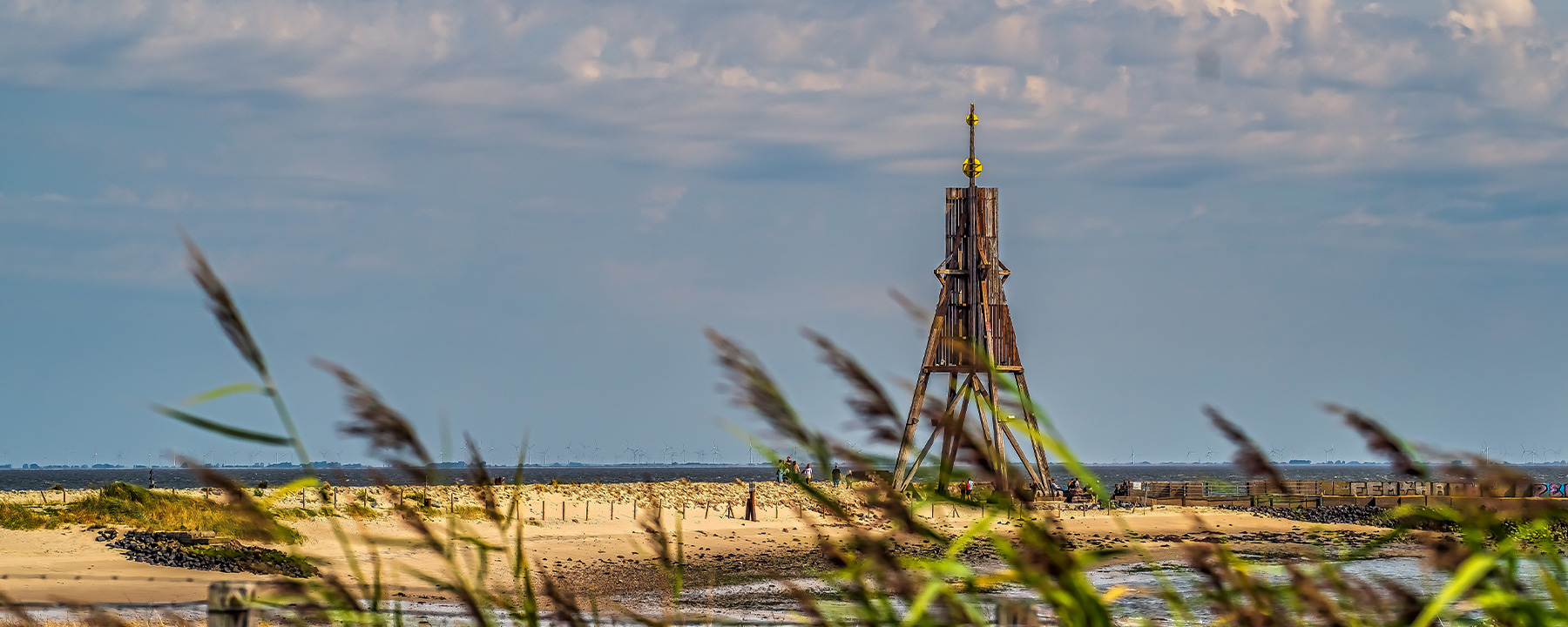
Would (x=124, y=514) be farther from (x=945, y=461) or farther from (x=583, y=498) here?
(x=945, y=461)

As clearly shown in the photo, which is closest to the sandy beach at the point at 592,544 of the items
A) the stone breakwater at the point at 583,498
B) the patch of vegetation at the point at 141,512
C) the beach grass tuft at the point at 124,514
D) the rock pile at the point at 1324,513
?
the stone breakwater at the point at 583,498

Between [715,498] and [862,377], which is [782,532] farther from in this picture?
[862,377]

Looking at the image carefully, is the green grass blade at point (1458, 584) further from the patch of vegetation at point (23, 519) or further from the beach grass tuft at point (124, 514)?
the patch of vegetation at point (23, 519)

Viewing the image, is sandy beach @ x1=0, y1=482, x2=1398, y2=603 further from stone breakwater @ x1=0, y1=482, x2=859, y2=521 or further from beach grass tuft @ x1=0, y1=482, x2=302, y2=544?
beach grass tuft @ x1=0, y1=482, x2=302, y2=544

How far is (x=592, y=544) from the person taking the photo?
2817cm

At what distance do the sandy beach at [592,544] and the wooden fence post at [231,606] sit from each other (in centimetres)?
620

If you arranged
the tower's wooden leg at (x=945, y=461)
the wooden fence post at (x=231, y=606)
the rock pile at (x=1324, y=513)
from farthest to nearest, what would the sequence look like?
the rock pile at (x=1324, y=513) < the wooden fence post at (x=231, y=606) < the tower's wooden leg at (x=945, y=461)

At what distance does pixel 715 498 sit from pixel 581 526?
8477 mm

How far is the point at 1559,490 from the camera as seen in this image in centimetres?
4759

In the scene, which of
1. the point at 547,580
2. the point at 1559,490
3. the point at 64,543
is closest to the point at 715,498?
the point at 64,543

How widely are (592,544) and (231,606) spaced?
24.9 m

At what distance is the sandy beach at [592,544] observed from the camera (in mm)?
17250

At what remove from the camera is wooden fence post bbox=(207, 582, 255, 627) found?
3.73 meters

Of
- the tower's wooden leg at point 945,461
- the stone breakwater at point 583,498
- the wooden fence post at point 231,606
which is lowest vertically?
the stone breakwater at point 583,498
